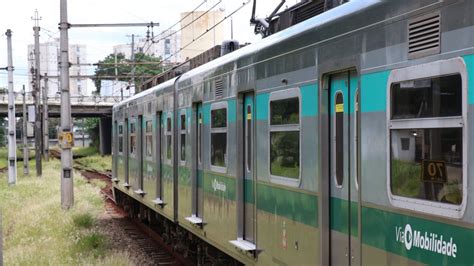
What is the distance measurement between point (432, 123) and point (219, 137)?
498 centimetres

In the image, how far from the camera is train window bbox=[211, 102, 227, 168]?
8.30 meters

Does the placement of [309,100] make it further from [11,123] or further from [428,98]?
[11,123]

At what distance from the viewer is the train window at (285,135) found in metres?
5.85

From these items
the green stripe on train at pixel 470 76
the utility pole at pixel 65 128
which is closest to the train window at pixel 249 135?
the green stripe on train at pixel 470 76

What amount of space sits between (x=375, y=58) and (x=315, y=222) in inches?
62.6

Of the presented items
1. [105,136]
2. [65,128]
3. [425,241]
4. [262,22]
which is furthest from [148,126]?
[105,136]

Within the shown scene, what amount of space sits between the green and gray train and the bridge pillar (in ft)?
216

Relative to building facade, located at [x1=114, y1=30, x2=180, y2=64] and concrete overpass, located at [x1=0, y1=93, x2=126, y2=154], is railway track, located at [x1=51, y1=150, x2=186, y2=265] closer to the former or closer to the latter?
building facade, located at [x1=114, y1=30, x2=180, y2=64]

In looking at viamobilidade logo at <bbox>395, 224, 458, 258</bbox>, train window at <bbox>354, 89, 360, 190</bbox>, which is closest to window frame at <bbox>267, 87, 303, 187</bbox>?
train window at <bbox>354, 89, 360, 190</bbox>

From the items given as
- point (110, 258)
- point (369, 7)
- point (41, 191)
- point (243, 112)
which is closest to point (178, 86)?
point (110, 258)

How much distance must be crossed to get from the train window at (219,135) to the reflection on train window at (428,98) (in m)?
4.19

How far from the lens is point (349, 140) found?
4.92 meters

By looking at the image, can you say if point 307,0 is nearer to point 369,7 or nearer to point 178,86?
point 369,7

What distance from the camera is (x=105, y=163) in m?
56.3
